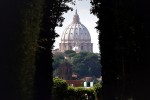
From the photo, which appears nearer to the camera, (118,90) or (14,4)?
(14,4)

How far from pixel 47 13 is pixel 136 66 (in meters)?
10.4

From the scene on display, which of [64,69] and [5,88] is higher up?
[64,69]

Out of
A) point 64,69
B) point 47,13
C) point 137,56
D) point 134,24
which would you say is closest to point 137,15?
point 134,24

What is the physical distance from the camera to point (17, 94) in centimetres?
1551

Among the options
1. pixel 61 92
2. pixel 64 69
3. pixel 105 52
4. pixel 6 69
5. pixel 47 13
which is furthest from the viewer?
pixel 64 69

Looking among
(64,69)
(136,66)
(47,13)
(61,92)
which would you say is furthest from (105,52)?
(64,69)

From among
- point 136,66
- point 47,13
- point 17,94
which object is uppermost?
point 47,13

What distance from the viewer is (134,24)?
69.7ft

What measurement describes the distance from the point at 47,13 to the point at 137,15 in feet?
36.4

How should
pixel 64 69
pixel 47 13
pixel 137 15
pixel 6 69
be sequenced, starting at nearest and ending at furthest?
pixel 6 69, pixel 137 15, pixel 47 13, pixel 64 69

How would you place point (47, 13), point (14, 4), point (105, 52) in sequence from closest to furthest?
1. point (14, 4)
2. point (47, 13)
3. point (105, 52)

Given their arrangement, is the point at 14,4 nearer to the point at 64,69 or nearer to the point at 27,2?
the point at 27,2

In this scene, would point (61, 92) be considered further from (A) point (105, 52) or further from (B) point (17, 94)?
(B) point (17, 94)

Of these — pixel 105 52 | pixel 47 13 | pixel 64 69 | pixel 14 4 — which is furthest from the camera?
pixel 64 69
